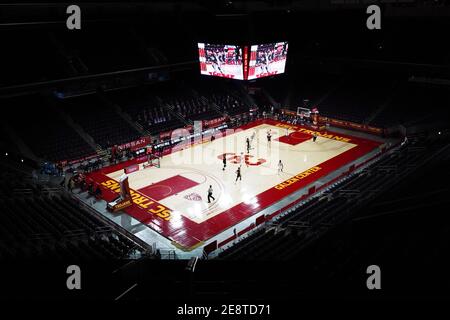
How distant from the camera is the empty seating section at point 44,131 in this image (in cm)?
2831

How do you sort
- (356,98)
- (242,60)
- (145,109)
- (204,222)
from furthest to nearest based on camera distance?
(356,98)
(145,109)
(242,60)
(204,222)

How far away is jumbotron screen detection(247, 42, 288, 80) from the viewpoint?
A: 2753cm

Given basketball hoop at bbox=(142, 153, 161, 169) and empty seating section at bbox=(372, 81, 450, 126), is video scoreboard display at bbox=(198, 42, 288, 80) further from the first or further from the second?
empty seating section at bbox=(372, 81, 450, 126)

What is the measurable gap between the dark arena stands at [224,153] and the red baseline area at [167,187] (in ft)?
0.49

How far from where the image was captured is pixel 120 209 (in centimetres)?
2150

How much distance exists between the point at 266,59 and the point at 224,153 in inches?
298

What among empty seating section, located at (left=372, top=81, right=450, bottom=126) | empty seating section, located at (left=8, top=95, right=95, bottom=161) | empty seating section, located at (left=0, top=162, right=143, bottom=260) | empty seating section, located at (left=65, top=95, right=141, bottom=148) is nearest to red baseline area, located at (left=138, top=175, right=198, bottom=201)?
empty seating section, located at (left=0, top=162, right=143, bottom=260)

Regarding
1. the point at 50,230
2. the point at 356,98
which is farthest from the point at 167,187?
the point at 356,98

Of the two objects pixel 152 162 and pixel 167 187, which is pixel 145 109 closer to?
pixel 152 162

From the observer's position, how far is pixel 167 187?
80.1 feet

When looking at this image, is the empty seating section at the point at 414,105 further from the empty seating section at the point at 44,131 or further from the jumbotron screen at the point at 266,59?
the empty seating section at the point at 44,131

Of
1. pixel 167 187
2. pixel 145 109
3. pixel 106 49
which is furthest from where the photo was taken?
pixel 106 49

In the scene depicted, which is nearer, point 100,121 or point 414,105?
point 100,121
